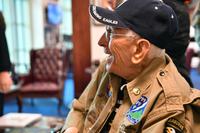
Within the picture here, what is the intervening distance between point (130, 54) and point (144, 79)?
0.35ft

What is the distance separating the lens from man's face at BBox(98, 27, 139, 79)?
1062 millimetres

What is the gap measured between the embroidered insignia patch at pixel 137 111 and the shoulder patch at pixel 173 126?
0.36ft

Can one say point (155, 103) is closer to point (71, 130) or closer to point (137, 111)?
point (137, 111)

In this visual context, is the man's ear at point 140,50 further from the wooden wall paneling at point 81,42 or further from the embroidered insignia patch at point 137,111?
the wooden wall paneling at point 81,42

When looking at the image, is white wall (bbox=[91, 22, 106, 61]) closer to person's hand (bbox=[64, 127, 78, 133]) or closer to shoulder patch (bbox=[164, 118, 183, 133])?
person's hand (bbox=[64, 127, 78, 133])

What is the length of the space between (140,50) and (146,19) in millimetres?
115

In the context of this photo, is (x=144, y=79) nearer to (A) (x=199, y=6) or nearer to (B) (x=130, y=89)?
(B) (x=130, y=89)

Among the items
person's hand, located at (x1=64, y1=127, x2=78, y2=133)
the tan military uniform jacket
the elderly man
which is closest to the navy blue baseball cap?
the elderly man

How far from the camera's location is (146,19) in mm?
1010

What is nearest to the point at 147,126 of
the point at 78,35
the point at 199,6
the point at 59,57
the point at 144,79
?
Result: the point at 144,79

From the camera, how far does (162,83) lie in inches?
39.6

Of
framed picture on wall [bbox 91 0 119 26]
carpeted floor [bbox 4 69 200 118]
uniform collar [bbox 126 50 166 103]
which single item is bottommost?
carpeted floor [bbox 4 69 200 118]

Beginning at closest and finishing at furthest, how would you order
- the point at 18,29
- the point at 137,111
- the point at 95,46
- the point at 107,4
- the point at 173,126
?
the point at 173,126, the point at 137,111, the point at 107,4, the point at 95,46, the point at 18,29

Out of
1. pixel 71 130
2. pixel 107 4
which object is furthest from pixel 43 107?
pixel 71 130
